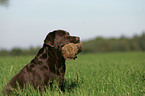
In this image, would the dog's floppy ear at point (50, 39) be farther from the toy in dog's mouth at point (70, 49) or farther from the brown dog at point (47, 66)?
the toy in dog's mouth at point (70, 49)

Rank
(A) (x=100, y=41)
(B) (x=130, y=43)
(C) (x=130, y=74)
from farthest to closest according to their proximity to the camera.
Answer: (B) (x=130, y=43) → (A) (x=100, y=41) → (C) (x=130, y=74)

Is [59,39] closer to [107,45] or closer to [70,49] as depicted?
[70,49]

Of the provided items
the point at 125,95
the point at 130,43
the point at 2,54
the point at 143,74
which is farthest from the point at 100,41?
the point at 125,95

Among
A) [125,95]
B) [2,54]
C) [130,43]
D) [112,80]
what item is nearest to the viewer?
[125,95]

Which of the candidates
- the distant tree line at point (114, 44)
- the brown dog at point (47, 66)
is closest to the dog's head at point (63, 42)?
the brown dog at point (47, 66)

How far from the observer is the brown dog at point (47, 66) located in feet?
11.8

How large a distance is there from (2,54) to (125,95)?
1936 cm

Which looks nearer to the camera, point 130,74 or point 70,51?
point 70,51

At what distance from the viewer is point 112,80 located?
187 inches

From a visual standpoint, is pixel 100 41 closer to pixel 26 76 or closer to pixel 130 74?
pixel 130 74

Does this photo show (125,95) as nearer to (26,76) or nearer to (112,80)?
(112,80)

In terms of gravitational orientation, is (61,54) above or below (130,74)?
above

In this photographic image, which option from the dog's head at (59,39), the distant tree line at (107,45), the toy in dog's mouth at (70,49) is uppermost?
the dog's head at (59,39)

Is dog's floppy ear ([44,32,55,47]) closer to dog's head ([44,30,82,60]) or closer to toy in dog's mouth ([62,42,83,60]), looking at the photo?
dog's head ([44,30,82,60])
